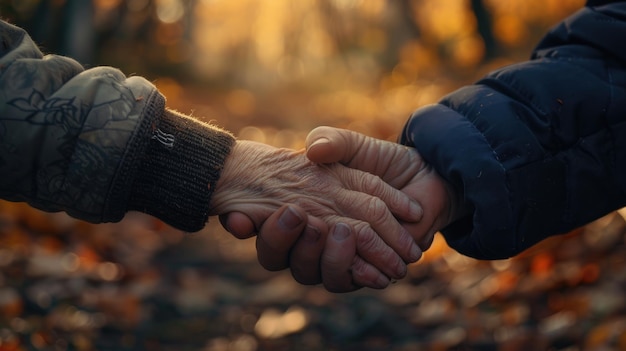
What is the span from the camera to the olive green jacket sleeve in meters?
1.99

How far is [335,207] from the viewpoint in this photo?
246cm

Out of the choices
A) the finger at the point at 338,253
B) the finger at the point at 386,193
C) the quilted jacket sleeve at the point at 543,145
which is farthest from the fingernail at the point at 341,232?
the quilted jacket sleeve at the point at 543,145

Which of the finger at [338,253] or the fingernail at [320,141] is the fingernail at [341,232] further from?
the fingernail at [320,141]

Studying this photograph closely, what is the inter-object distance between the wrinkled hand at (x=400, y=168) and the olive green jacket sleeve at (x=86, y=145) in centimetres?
49

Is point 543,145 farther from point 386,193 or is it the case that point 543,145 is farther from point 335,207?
point 335,207

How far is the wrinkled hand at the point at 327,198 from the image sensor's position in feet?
7.69

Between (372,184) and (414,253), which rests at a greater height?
(372,184)

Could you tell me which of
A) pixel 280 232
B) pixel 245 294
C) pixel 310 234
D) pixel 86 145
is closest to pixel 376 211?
pixel 310 234

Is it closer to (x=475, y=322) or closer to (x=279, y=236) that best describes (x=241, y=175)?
(x=279, y=236)

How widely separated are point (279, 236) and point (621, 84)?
1303 mm

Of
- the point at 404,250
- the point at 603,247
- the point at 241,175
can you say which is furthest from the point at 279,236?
the point at 603,247

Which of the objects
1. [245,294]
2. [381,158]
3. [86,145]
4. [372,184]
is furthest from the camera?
[245,294]

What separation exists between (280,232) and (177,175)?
390 mm

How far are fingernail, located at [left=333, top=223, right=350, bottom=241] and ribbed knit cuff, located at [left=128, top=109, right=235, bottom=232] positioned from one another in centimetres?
45
